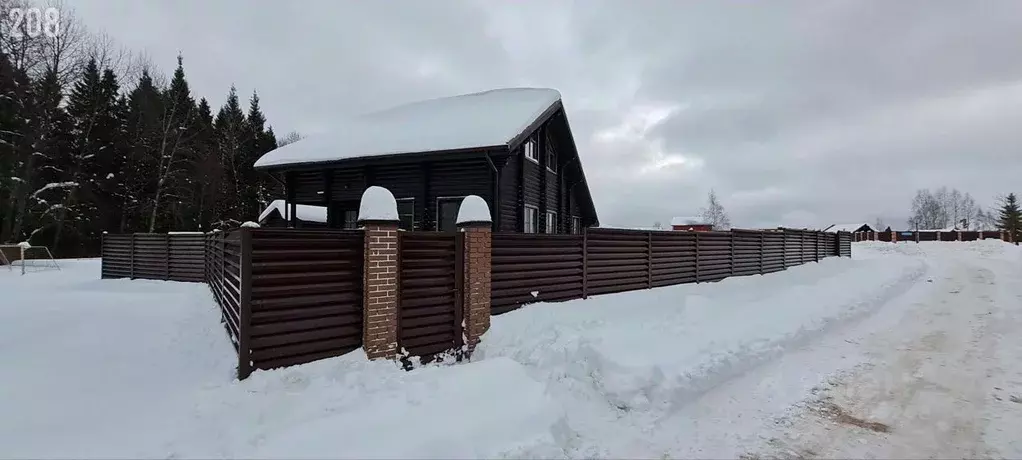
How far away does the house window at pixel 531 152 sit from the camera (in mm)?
13587

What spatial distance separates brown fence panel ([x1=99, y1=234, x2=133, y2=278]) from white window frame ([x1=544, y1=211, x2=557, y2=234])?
1338cm

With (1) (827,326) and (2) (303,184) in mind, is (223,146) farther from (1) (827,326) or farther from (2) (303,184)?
(1) (827,326)

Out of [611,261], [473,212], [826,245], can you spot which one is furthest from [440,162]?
[826,245]

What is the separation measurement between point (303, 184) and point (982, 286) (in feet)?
69.1

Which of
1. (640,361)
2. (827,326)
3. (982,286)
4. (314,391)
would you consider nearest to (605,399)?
(640,361)

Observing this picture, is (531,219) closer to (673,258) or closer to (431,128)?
(431,128)

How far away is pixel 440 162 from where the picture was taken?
1235cm

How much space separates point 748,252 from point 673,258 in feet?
14.4

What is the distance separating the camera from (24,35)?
22.3 metres

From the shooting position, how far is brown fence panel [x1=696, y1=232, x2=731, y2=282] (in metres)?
11.6

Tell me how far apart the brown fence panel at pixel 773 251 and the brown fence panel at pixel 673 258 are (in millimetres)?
4904

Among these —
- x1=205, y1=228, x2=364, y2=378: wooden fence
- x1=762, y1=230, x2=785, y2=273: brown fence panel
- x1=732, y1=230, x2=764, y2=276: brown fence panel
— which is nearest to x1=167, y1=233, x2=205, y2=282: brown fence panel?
x1=205, y1=228, x2=364, y2=378: wooden fence

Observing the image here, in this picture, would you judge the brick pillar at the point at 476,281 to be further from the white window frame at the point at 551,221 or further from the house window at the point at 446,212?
the white window frame at the point at 551,221

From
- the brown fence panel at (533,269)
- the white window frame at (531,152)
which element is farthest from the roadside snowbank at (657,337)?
the white window frame at (531,152)
